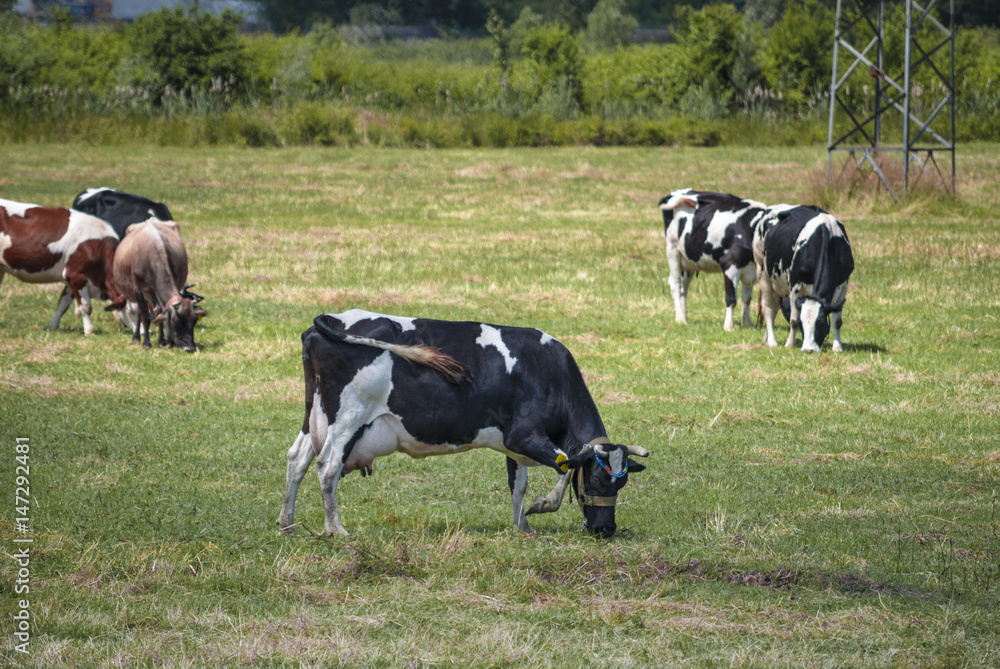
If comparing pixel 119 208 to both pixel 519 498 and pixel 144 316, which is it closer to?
pixel 144 316

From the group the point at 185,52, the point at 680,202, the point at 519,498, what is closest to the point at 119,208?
the point at 680,202

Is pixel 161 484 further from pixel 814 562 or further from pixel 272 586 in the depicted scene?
pixel 814 562

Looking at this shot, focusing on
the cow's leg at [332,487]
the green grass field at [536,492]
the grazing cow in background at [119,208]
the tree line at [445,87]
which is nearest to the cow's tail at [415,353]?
the cow's leg at [332,487]

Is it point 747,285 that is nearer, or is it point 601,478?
point 601,478

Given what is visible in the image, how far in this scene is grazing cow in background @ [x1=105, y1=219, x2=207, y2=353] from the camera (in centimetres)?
1450

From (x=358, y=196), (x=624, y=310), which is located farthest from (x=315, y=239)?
(x=624, y=310)

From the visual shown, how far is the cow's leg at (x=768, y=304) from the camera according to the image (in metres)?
15.5

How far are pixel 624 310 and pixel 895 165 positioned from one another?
15506mm

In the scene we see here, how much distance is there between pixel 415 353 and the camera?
7492mm

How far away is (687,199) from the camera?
17469mm

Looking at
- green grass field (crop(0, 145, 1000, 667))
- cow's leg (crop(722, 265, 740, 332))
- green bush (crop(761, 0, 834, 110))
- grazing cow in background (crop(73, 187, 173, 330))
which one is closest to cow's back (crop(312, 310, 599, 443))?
green grass field (crop(0, 145, 1000, 667))

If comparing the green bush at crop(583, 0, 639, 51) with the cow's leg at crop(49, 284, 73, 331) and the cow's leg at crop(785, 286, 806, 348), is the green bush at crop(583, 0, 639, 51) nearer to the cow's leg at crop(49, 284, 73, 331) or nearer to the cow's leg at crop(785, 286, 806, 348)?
the cow's leg at crop(785, 286, 806, 348)

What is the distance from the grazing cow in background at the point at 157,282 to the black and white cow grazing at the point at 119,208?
2052mm

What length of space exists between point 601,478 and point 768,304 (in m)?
8.94
